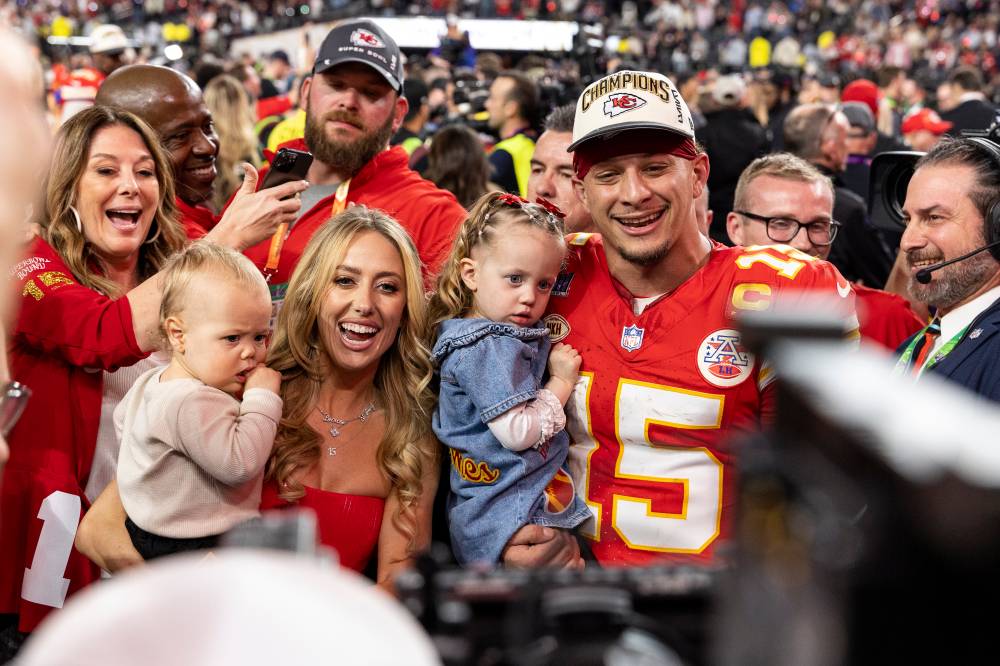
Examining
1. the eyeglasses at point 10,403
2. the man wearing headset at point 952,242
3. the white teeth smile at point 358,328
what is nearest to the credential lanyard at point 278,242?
the white teeth smile at point 358,328

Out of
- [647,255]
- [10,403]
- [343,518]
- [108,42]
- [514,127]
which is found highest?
[108,42]

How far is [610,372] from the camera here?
8.30ft

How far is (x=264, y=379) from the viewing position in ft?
8.18

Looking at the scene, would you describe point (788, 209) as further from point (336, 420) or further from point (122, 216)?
point (122, 216)

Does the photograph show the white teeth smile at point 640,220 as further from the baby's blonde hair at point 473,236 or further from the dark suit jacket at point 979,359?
the dark suit jacket at point 979,359

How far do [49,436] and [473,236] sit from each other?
1.20 m

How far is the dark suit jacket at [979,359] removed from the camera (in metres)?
2.38

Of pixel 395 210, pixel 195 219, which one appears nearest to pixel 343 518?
pixel 395 210

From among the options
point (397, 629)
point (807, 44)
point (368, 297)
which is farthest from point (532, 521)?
point (807, 44)

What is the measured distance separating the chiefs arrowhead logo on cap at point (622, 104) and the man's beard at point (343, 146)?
1.40m

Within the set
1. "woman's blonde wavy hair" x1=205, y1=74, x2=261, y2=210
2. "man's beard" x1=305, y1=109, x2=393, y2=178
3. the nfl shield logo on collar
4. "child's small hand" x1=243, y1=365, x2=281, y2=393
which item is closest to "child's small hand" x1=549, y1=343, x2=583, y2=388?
the nfl shield logo on collar

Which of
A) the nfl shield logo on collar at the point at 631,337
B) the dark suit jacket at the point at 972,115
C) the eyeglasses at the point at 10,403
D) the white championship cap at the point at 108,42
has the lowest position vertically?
→ the nfl shield logo on collar at the point at 631,337

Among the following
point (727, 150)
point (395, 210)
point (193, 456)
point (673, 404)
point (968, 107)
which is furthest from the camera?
point (968, 107)

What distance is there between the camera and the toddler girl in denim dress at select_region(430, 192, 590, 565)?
2465 millimetres
